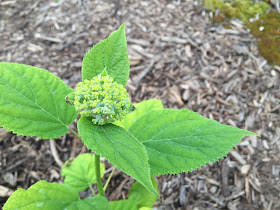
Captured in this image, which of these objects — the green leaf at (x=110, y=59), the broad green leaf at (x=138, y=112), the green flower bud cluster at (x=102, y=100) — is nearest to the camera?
the green flower bud cluster at (x=102, y=100)

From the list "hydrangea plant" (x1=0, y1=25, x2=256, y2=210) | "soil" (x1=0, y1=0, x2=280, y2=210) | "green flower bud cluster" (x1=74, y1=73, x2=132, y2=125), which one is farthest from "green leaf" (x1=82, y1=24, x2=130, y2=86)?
"soil" (x1=0, y1=0, x2=280, y2=210)

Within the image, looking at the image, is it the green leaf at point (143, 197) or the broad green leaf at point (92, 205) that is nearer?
the broad green leaf at point (92, 205)

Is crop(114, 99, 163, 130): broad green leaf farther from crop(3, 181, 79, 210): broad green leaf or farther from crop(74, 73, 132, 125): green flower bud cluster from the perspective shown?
crop(74, 73, 132, 125): green flower bud cluster

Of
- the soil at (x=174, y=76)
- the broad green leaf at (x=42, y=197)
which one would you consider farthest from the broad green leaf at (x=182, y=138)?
the soil at (x=174, y=76)

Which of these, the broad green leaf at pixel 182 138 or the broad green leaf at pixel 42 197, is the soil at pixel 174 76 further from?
the broad green leaf at pixel 182 138

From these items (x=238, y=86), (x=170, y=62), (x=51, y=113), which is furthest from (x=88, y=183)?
(x=238, y=86)
